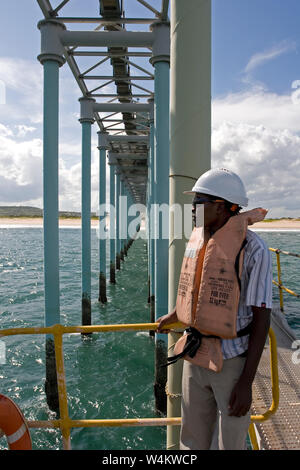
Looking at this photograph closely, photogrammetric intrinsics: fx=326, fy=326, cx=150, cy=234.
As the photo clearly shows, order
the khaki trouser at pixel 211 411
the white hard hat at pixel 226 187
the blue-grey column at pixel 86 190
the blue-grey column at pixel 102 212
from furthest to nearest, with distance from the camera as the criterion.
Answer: the blue-grey column at pixel 102 212, the blue-grey column at pixel 86 190, the white hard hat at pixel 226 187, the khaki trouser at pixel 211 411

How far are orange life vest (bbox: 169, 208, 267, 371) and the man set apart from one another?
2.3 inches

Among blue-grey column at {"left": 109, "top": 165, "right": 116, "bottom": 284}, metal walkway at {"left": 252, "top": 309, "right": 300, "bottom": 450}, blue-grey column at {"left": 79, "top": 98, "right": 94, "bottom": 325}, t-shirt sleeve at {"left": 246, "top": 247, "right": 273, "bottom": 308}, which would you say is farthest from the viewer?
blue-grey column at {"left": 109, "top": 165, "right": 116, "bottom": 284}

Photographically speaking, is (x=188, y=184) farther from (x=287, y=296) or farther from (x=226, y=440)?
(x=287, y=296)

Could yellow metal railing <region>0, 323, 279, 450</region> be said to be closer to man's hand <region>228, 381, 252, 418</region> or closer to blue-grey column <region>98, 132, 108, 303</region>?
man's hand <region>228, 381, 252, 418</region>

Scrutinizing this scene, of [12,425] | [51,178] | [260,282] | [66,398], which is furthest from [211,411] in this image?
[51,178]

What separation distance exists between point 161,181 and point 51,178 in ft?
6.59

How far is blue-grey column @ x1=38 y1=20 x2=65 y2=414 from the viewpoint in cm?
581

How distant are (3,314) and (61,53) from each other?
10.8 meters

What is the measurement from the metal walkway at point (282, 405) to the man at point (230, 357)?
156 cm

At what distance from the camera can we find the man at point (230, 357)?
1657 mm

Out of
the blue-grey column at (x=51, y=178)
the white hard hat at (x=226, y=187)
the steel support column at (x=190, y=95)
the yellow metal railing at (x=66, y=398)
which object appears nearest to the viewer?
the white hard hat at (x=226, y=187)

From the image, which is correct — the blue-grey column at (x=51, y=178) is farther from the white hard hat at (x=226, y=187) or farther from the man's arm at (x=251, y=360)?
the man's arm at (x=251, y=360)

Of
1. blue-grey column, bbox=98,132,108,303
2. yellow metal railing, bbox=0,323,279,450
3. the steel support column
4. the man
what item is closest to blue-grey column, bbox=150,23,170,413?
the steel support column

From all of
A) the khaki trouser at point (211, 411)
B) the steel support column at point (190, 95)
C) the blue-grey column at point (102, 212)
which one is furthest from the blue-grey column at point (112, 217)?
the khaki trouser at point (211, 411)
